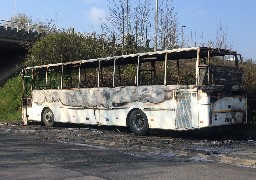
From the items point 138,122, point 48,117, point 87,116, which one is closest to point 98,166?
point 138,122

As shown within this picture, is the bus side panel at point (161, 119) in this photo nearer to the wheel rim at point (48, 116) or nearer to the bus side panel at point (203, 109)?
the bus side panel at point (203, 109)

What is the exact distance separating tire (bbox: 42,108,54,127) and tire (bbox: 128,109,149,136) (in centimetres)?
555

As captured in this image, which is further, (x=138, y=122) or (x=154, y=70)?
(x=154, y=70)

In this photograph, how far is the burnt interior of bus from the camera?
12.6 m

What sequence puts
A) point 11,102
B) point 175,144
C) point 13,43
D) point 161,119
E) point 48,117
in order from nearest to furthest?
A: point 175,144, point 161,119, point 48,117, point 11,102, point 13,43

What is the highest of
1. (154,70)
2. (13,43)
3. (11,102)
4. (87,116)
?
(13,43)

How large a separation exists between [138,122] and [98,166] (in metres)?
5.72

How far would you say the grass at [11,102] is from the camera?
25.1 metres

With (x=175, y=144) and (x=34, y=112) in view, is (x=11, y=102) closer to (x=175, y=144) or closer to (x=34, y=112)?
(x=34, y=112)

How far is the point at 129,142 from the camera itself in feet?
40.5

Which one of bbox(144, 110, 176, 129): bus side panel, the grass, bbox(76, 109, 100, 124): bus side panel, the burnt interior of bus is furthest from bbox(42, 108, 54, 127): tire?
bbox(144, 110, 176, 129): bus side panel

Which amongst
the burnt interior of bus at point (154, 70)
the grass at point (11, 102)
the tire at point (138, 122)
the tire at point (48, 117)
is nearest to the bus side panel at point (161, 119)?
the tire at point (138, 122)

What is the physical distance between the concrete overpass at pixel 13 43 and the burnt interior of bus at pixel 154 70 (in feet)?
77.6

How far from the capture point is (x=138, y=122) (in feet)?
46.8
